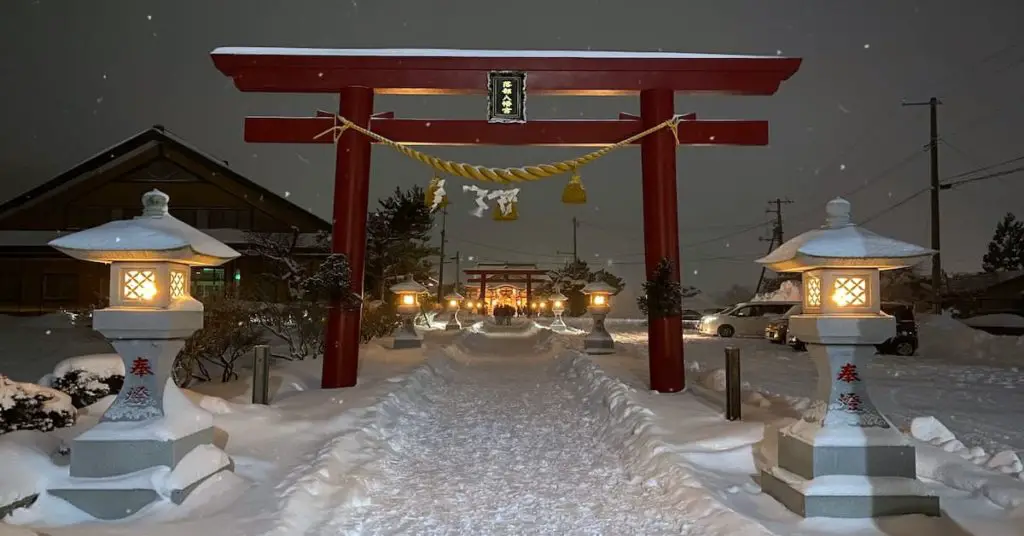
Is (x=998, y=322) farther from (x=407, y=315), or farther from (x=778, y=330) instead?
(x=407, y=315)

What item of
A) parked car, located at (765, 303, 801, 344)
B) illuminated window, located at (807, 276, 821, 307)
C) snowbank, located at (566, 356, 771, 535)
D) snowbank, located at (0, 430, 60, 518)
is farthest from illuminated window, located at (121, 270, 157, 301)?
parked car, located at (765, 303, 801, 344)

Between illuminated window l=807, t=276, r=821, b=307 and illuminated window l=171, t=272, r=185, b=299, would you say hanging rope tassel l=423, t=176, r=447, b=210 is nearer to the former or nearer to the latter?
illuminated window l=171, t=272, r=185, b=299

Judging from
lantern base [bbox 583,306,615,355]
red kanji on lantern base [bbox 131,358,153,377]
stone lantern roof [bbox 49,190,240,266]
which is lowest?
lantern base [bbox 583,306,615,355]

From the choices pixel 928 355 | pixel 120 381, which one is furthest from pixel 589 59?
pixel 928 355

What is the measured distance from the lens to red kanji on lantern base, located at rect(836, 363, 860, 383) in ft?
19.1

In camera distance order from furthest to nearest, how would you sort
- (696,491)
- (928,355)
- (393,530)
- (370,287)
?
(370,287) < (928,355) < (696,491) < (393,530)

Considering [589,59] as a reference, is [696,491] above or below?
below

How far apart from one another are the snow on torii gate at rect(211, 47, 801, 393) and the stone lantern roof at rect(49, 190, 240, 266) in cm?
516

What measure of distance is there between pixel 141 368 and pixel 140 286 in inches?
28.1

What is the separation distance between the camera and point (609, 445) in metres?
8.20

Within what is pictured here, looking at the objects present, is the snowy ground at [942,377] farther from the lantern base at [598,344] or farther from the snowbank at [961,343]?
the lantern base at [598,344]

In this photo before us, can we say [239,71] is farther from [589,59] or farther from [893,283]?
[893,283]

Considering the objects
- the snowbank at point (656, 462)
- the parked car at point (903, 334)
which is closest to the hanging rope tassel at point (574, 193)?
the snowbank at point (656, 462)

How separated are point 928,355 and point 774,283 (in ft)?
124
